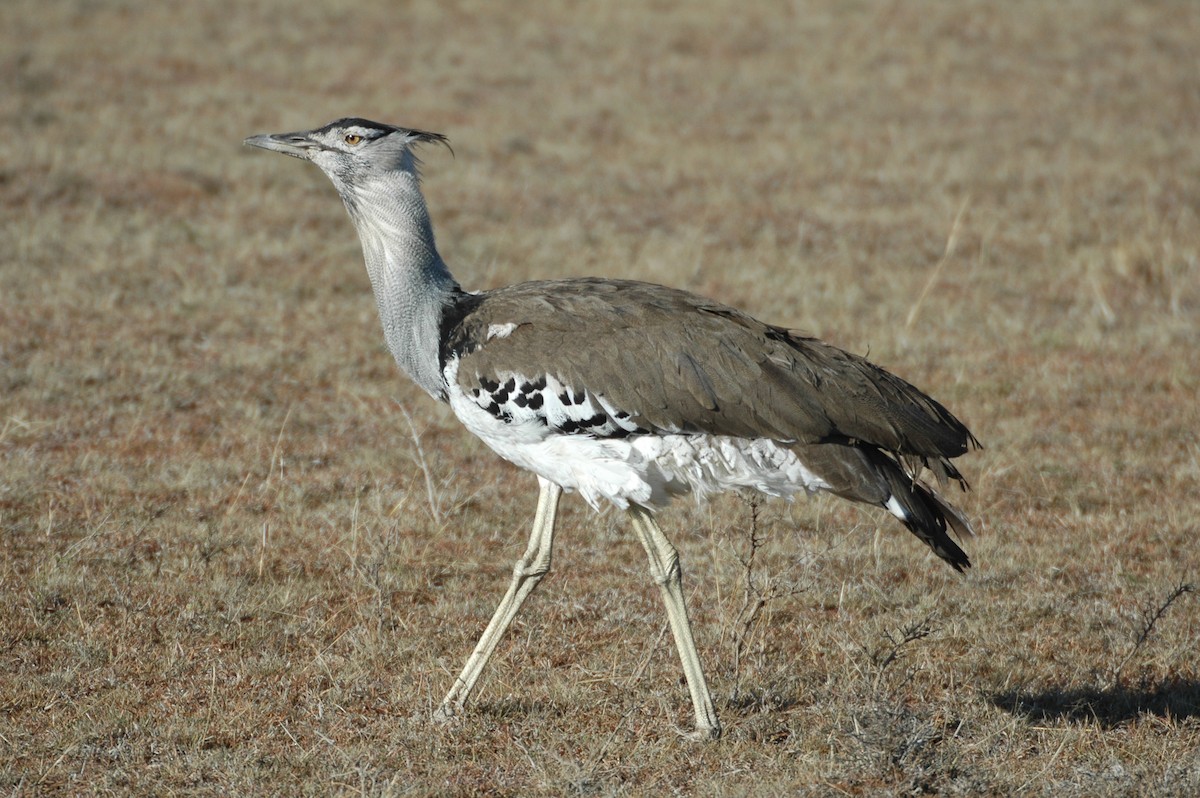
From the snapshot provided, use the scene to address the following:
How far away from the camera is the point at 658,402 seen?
3.95 meters

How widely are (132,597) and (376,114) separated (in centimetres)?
905

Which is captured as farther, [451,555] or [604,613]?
[451,555]

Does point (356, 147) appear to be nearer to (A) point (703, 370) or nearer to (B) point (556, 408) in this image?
(B) point (556, 408)

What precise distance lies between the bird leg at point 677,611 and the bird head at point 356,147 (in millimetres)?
1335

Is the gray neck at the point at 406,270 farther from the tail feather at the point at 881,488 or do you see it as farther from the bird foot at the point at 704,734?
the bird foot at the point at 704,734

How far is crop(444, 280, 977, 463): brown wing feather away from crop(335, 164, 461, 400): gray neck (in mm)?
105

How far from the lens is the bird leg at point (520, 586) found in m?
4.25

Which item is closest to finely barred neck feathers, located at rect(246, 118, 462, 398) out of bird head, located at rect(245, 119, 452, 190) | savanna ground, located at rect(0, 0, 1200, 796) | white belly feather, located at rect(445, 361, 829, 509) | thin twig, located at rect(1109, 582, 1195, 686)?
bird head, located at rect(245, 119, 452, 190)

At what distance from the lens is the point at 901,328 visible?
843cm

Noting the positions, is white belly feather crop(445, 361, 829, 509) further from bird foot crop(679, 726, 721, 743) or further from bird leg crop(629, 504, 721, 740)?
bird foot crop(679, 726, 721, 743)

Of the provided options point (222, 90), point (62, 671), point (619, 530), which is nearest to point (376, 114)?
point (222, 90)

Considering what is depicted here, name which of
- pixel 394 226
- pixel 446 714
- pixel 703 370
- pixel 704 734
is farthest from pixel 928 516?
pixel 394 226

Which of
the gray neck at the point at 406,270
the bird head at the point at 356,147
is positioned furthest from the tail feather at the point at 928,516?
the bird head at the point at 356,147

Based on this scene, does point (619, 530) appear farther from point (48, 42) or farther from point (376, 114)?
point (48, 42)
